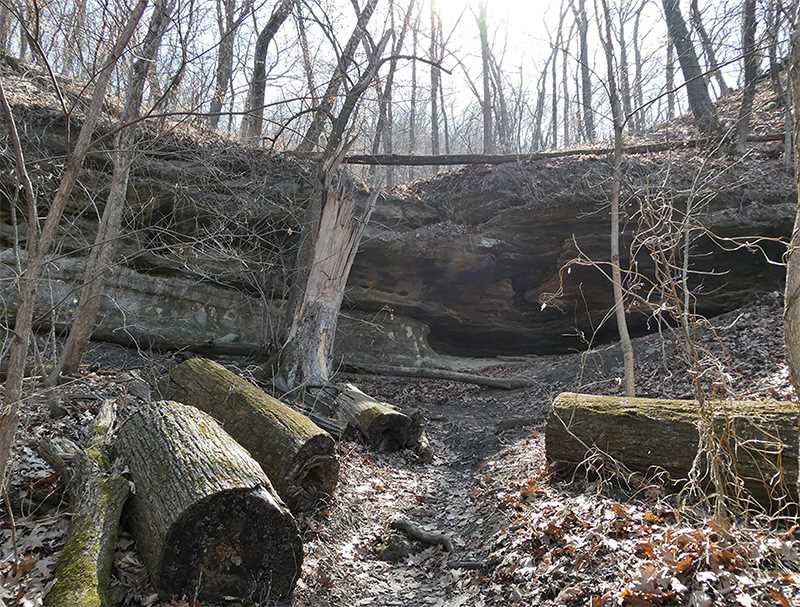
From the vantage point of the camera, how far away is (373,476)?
261 inches

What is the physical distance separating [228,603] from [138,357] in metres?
7.30

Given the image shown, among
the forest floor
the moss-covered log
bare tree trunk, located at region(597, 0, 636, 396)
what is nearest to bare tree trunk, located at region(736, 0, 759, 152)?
bare tree trunk, located at region(597, 0, 636, 396)

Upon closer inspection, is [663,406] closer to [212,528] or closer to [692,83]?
[212,528]

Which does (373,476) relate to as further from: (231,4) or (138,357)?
(231,4)

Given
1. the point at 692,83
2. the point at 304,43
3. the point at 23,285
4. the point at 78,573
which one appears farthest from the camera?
the point at 692,83

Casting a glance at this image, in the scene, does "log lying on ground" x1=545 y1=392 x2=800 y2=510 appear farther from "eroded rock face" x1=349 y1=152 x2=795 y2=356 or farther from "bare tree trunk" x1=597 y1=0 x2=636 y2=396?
"eroded rock face" x1=349 y1=152 x2=795 y2=356

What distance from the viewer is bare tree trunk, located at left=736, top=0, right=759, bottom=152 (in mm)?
11148

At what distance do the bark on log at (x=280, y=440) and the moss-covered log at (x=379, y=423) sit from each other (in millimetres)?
1995

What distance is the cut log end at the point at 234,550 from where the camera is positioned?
3607mm

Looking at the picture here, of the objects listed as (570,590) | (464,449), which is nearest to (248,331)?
(464,449)

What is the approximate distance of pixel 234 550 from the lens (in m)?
3.77

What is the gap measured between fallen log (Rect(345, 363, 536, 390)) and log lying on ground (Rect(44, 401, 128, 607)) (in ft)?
26.5

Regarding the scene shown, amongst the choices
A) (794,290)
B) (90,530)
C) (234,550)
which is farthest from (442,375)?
(794,290)

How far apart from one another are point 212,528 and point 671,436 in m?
4.10
